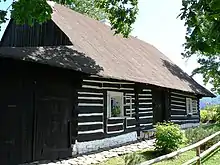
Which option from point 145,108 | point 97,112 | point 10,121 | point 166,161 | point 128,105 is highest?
point 128,105

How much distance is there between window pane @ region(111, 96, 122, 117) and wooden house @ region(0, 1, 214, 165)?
0.02 metres

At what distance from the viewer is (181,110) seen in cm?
2255

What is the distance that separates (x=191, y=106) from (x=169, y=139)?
14.3 m

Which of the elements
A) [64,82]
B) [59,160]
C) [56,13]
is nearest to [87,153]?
[59,160]

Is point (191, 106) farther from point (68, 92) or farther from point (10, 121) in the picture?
point (10, 121)

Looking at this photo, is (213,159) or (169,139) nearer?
(213,159)

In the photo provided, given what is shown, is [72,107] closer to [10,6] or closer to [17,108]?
[17,108]

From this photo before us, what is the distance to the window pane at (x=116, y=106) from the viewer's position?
48.1 ft

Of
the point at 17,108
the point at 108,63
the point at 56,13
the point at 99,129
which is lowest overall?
the point at 99,129

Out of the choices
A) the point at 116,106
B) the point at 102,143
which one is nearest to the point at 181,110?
the point at 116,106

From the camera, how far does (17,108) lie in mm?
10375

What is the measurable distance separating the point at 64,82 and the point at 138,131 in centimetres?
590

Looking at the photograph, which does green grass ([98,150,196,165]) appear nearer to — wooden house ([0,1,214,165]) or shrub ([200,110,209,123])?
wooden house ([0,1,214,165])

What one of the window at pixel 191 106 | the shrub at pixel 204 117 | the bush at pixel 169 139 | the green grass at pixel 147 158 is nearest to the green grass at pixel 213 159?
the green grass at pixel 147 158
